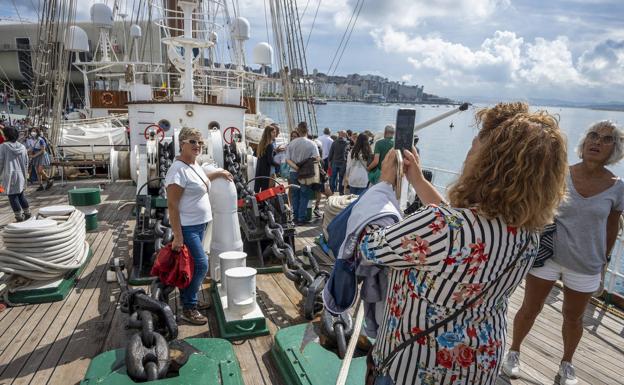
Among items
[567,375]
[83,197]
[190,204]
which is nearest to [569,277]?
[567,375]

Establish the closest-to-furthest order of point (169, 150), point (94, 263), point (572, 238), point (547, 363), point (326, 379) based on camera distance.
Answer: point (326, 379) → point (572, 238) → point (547, 363) → point (94, 263) → point (169, 150)

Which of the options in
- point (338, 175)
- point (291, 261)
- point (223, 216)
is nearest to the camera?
point (291, 261)

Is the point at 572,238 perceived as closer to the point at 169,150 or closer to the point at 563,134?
the point at 563,134

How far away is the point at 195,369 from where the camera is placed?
7.20 feet

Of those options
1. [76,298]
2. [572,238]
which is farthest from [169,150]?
[572,238]

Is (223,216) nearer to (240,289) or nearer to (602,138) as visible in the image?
(240,289)

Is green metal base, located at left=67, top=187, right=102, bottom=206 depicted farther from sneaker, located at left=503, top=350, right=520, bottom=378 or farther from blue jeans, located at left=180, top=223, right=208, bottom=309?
sneaker, located at left=503, top=350, right=520, bottom=378

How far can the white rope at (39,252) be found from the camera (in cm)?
357

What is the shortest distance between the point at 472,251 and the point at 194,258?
8.41 feet

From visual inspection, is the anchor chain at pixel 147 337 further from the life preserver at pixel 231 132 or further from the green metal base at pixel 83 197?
the life preserver at pixel 231 132

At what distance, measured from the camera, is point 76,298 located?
3.79 meters

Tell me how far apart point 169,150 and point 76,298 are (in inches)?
97.5

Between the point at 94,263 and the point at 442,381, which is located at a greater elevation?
the point at 442,381

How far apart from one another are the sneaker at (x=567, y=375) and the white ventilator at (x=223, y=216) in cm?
286
